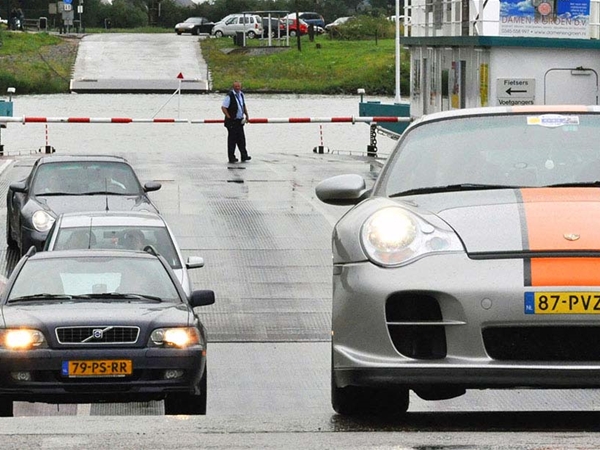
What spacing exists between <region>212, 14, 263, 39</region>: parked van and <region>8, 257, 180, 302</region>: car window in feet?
276

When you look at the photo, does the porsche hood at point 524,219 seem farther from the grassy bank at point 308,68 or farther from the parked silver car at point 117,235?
the grassy bank at point 308,68

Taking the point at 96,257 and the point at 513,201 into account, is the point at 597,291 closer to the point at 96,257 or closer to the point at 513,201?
the point at 513,201

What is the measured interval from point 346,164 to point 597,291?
88.3 ft

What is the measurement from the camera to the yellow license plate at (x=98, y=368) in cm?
880

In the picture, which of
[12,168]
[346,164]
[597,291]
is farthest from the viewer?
[346,164]

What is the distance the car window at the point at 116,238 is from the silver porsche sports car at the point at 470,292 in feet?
23.5

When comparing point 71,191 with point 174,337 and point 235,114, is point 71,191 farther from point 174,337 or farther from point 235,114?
point 235,114

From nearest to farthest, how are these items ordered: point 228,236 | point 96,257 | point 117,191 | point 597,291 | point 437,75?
point 597,291, point 96,257, point 117,191, point 228,236, point 437,75

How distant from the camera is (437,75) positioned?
3697 centimetres

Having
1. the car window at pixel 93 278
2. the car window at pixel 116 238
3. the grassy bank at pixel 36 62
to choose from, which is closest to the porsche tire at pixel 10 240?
the car window at pixel 116 238

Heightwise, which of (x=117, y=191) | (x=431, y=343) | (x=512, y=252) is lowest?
(x=117, y=191)

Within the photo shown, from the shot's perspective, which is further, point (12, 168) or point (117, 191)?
point (12, 168)

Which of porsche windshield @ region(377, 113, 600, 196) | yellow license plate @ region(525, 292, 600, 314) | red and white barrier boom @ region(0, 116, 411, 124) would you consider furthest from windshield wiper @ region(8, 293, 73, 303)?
red and white barrier boom @ region(0, 116, 411, 124)

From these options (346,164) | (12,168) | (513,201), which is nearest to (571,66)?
(346,164)
